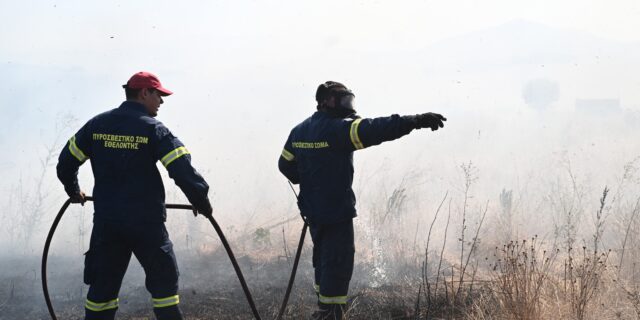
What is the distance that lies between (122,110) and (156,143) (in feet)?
1.20

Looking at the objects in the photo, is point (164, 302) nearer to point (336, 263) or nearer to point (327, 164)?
point (336, 263)

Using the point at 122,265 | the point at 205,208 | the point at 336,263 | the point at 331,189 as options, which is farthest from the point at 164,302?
the point at 331,189

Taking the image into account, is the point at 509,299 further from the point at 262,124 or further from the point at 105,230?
the point at 262,124

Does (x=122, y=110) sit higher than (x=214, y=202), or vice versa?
(x=122, y=110)

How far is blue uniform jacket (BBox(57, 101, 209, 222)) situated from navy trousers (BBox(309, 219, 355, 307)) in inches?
42.0

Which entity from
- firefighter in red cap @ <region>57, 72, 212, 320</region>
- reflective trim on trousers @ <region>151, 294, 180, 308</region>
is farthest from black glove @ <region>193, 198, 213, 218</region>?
reflective trim on trousers @ <region>151, 294, 180, 308</region>

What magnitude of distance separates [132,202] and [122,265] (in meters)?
0.49

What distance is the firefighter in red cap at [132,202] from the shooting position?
12.2 feet

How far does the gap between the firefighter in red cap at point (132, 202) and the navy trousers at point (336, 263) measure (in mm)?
997

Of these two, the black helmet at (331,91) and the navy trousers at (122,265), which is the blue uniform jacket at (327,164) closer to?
the black helmet at (331,91)

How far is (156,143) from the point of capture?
3723 millimetres

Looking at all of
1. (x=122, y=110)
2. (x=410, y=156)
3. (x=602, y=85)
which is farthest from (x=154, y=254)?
(x=602, y=85)

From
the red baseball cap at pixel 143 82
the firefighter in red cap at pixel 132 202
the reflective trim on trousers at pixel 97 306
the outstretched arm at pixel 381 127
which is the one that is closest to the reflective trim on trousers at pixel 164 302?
the firefighter in red cap at pixel 132 202

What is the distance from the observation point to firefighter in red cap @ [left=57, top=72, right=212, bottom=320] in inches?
146
